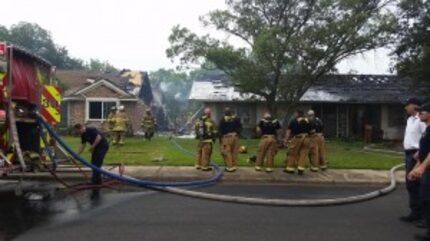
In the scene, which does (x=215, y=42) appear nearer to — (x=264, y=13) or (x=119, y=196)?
(x=264, y=13)

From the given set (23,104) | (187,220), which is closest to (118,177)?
(23,104)

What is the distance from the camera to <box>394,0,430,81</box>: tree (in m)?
23.0

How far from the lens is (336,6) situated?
2142 cm

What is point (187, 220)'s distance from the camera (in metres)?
7.88

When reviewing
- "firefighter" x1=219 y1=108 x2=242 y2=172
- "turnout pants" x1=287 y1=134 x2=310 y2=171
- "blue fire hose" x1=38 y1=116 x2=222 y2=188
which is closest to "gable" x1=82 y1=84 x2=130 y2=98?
"firefighter" x1=219 y1=108 x2=242 y2=172

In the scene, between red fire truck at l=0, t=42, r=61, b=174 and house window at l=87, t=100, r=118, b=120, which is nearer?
red fire truck at l=0, t=42, r=61, b=174

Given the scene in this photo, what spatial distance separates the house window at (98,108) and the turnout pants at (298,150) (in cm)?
2034

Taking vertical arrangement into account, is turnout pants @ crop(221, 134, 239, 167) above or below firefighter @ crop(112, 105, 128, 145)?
below

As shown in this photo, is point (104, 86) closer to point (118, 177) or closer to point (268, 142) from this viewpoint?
point (268, 142)

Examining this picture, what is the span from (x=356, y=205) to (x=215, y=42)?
45.6ft

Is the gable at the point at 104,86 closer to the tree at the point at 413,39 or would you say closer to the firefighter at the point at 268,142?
the tree at the point at 413,39

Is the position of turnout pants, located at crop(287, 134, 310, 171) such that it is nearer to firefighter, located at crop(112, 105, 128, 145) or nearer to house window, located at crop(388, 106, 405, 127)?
firefighter, located at crop(112, 105, 128, 145)

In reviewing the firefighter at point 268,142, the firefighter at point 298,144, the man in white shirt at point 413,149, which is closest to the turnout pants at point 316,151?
the firefighter at point 298,144

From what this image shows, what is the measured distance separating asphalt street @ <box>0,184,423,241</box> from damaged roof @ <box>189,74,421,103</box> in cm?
1887
